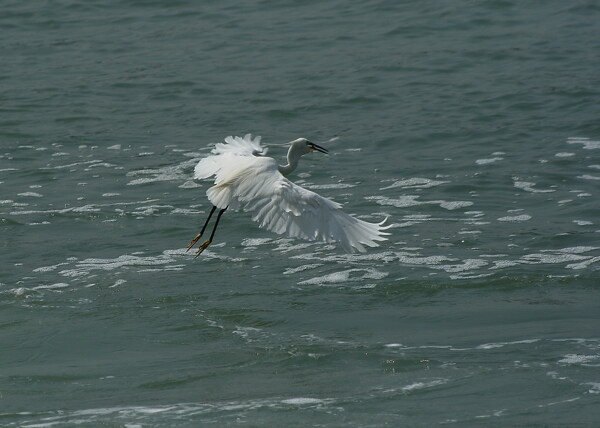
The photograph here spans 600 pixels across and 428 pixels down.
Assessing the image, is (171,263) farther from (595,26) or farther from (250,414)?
(595,26)

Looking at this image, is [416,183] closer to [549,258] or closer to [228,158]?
[549,258]

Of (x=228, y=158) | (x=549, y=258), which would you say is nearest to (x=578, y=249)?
(x=549, y=258)

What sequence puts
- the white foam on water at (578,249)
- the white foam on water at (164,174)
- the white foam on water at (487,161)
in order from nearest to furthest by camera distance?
the white foam on water at (578,249) → the white foam on water at (164,174) → the white foam on water at (487,161)

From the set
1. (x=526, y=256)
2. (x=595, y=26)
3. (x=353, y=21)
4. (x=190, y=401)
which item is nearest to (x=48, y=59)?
(x=353, y=21)

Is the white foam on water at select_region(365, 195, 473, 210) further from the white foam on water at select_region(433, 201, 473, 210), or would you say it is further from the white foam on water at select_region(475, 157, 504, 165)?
the white foam on water at select_region(475, 157, 504, 165)

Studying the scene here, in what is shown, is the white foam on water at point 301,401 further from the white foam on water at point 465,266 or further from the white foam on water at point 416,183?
the white foam on water at point 416,183

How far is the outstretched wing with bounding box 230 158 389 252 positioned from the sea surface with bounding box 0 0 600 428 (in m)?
0.62

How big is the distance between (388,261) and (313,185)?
218 centimetres

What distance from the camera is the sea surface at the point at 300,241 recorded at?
21.1ft

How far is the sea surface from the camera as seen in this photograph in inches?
Result: 253

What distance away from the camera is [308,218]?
7410mm

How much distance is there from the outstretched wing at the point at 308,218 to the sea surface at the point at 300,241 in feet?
2.03

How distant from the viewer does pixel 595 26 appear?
51.6 ft

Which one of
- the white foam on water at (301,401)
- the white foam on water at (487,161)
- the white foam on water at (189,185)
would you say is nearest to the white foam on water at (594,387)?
the white foam on water at (301,401)
